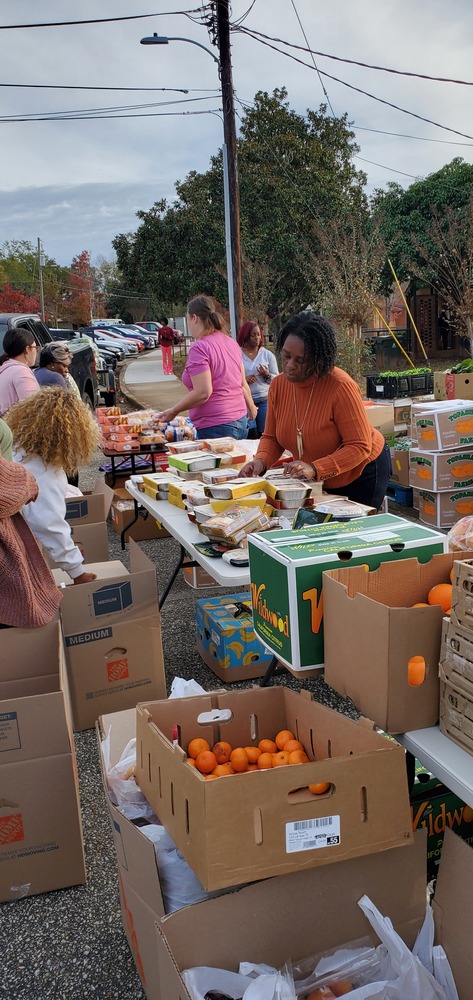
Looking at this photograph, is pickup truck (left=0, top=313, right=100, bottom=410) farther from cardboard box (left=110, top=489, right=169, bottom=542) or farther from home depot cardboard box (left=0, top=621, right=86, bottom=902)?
home depot cardboard box (left=0, top=621, right=86, bottom=902)

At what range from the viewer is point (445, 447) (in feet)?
20.7

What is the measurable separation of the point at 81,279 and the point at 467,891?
216 ft

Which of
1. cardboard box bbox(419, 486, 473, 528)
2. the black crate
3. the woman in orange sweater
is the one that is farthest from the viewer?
the black crate

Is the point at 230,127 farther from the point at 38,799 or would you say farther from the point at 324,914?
the point at 324,914

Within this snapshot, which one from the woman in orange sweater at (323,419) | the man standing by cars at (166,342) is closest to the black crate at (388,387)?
the woman in orange sweater at (323,419)

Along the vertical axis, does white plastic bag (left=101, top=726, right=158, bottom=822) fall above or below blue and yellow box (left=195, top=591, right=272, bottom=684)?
above

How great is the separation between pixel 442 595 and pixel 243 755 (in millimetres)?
673

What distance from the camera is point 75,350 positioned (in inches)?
389

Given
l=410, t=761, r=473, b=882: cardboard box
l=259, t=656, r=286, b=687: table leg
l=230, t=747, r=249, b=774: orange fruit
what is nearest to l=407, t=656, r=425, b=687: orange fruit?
l=230, t=747, r=249, b=774: orange fruit

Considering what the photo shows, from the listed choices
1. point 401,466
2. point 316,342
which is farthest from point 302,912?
point 401,466

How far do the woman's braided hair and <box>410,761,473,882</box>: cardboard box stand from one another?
1797mm

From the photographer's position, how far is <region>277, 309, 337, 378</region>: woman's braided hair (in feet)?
10.7

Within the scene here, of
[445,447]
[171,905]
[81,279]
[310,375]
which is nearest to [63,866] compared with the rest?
[171,905]

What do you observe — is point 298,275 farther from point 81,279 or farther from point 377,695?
point 81,279
